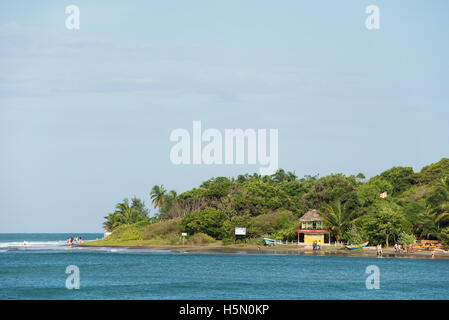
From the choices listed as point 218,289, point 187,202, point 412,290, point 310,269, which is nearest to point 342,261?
point 310,269

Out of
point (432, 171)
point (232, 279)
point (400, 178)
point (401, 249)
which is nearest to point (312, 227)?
point (401, 249)

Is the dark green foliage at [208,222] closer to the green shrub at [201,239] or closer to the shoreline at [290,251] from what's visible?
the green shrub at [201,239]

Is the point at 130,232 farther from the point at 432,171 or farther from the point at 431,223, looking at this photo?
the point at 431,223

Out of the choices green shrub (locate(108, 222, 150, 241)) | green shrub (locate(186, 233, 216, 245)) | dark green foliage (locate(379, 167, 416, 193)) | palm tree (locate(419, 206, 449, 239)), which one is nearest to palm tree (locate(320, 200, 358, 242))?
palm tree (locate(419, 206, 449, 239))

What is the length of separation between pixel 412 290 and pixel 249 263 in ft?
80.1

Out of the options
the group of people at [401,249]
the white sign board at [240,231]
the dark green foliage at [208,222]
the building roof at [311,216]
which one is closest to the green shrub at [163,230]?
the dark green foliage at [208,222]

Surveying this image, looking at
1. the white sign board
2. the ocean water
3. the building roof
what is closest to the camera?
the ocean water

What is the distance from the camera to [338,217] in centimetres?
7925

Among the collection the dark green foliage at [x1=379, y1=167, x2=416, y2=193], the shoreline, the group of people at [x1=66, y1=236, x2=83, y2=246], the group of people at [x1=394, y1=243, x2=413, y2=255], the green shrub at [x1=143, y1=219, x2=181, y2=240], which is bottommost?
the group of people at [x1=66, y1=236, x2=83, y2=246]

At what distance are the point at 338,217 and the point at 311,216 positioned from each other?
4451 millimetres

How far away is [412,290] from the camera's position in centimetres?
4275

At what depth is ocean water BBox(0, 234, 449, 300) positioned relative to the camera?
1574 inches

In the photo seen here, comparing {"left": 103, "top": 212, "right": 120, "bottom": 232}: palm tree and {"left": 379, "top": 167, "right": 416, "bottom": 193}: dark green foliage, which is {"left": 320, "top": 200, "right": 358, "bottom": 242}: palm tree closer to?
{"left": 379, "top": 167, "right": 416, "bottom": 193}: dark green foliage
